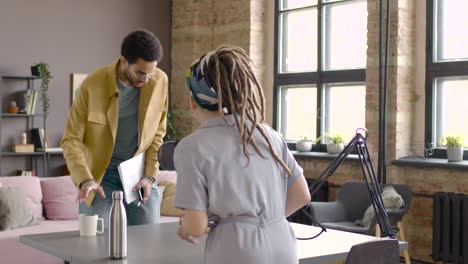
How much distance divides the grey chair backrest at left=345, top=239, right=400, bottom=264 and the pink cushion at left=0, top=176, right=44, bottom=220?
4088 mm

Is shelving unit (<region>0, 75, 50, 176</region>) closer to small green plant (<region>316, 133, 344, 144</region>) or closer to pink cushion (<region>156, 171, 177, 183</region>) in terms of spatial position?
pink cushion (<region>156, 171, 177, 183</region>)

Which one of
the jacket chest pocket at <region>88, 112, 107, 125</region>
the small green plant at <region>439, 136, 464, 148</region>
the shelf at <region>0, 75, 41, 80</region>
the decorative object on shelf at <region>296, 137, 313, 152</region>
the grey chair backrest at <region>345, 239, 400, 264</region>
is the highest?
the shelf at <region>0, 75, 41, 80</region>

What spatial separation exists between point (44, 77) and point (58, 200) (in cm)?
155

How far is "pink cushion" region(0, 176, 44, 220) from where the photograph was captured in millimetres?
5797

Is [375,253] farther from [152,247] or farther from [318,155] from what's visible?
[318,155]

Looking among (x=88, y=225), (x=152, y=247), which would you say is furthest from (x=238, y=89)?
(x=88, y=225)

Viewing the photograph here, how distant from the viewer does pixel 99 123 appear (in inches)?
122

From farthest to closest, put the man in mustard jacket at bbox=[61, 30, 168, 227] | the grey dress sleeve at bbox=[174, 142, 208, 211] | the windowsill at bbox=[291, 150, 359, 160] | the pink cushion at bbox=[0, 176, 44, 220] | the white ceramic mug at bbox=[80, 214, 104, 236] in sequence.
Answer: the windowsill at bbox=[291, 150, 359, 160] → the pink cushion at bbox=[0, 176, 44, 220] → the man in mustard jacket at bbox=[61, 30, 168, 227] → the white ceramic mug at bbox=[80, 214, 104, 236] → the grey dress sleeve at bbox=[174, 142, 208, 211]

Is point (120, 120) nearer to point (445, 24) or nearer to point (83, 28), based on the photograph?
point (445, 24)

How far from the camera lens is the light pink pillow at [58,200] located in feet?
19.6

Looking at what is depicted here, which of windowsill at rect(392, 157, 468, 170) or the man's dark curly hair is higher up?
the man's dark curly hair

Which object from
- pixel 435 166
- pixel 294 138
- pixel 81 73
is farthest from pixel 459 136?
pixel 81 73

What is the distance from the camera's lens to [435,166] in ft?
18.5

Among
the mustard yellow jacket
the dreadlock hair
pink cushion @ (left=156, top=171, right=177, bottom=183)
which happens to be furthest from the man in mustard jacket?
pink cushion @ (left=156, top=171, right=177, bottom=183)
